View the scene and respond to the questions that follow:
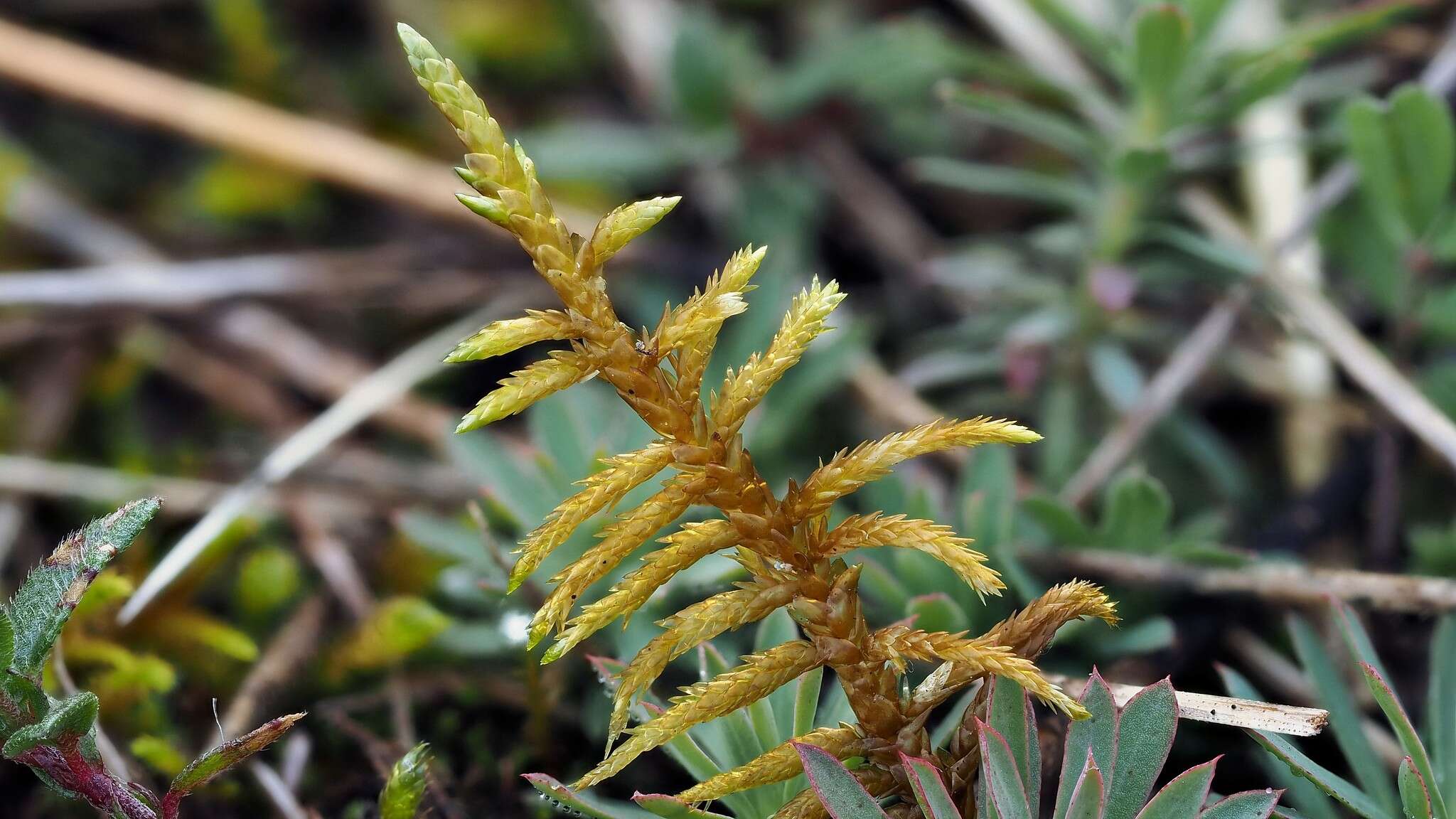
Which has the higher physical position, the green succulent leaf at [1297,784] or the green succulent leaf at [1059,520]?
the green succulent leaf at [1059,520]

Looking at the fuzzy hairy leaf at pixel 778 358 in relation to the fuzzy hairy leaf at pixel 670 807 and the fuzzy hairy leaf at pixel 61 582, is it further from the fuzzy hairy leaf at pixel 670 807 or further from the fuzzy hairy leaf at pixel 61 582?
the fuzzy hairy leaf at pixel 61 582

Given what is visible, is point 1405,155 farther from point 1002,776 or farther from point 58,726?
point 58,726

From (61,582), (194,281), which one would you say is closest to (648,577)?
(61,582)

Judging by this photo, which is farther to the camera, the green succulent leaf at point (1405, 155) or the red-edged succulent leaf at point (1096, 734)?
the green succulent leaf at point (1405, 155)

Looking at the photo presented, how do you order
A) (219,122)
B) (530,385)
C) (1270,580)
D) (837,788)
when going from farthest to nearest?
(219,122) → (1270,580) → (837,788) → (530,385)

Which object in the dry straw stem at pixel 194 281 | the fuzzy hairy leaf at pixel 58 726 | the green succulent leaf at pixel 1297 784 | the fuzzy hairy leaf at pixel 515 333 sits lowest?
the green succulent leaf at pixel 1297 784

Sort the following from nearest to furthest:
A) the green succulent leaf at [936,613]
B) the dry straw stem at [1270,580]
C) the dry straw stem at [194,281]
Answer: the green succulent leaf at [936,613], the dry straw stem at [1270,580], the dry straw stem at [194,281]

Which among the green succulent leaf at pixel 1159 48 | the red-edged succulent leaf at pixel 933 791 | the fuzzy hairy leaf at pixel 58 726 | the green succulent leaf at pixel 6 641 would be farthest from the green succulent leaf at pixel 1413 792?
the green succulent leaf at pixel 6 641
